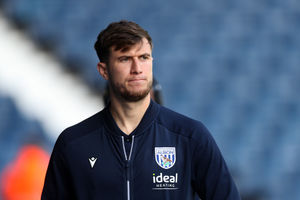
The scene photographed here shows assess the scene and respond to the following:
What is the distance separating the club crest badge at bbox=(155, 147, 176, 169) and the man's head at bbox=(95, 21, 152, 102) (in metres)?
0.14

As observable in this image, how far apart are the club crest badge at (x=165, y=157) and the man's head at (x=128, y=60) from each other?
0.47 feet

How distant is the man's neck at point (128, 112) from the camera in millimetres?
1314

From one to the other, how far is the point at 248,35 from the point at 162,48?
87 centimetres

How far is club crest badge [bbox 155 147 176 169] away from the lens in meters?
1.29

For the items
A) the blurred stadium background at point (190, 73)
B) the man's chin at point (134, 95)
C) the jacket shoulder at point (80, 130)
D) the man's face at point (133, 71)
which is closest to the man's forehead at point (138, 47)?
the man's face at point (133, 71)

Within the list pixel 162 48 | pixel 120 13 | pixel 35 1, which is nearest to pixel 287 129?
pixel 162 48

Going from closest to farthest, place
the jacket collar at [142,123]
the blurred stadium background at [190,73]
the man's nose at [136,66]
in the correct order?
the man's nose at [136,66], the jacket collar at [142,123], the blurred stadium background at [190,73]

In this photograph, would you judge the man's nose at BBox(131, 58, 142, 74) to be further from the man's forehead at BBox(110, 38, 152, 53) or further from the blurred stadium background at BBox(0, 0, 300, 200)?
the blurred stadium background at BBox(0, 0, 300, 200)

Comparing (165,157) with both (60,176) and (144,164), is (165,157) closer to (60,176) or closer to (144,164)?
(144,164)

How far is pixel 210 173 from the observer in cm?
131

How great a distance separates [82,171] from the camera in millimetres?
1317

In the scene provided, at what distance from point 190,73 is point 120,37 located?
3702mm

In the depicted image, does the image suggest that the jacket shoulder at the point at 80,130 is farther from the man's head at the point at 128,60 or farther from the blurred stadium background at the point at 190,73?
the blurred stadium background at the point at 190,73

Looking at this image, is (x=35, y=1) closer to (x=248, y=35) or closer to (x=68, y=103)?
(x=68, y=103)
